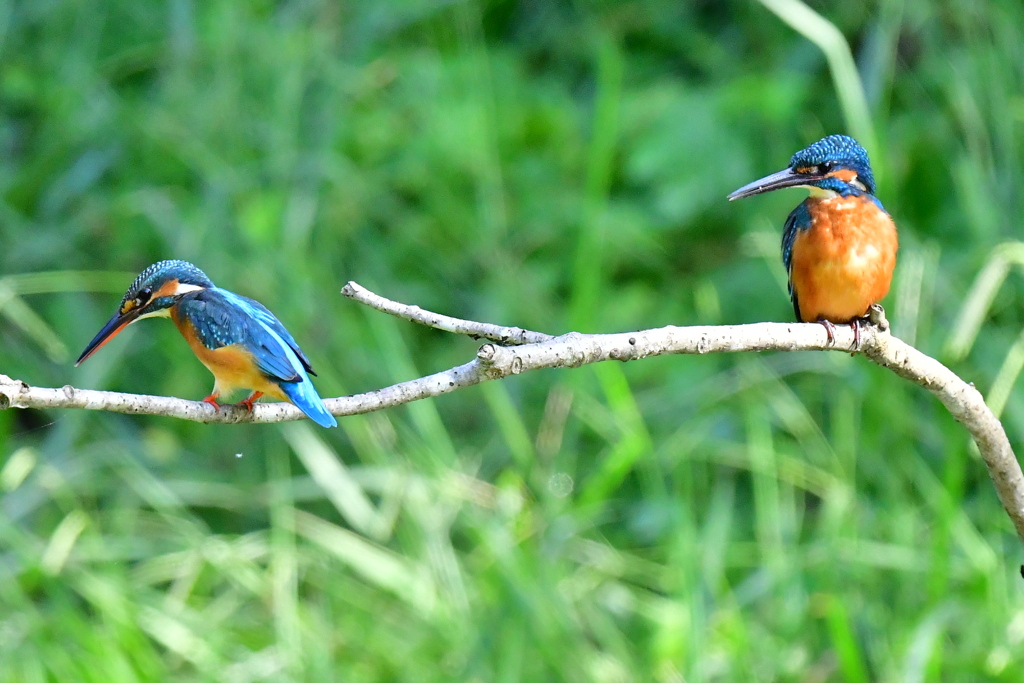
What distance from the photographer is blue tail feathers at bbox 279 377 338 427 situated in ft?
4.80

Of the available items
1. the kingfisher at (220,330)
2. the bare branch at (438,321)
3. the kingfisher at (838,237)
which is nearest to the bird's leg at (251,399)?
the kingfisher at (220,330)

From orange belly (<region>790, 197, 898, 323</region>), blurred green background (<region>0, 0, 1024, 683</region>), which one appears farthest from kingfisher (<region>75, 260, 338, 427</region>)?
blurred green background (<region>0, 0, 1024, 683</region>)

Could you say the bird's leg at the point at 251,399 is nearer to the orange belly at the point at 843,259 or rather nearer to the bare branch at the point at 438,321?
the bare branch at the point at 438,321

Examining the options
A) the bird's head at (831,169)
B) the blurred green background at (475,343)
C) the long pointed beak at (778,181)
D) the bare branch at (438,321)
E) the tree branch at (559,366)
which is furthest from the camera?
the blurred green background at (475,343)

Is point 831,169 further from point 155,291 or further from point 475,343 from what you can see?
point 475,343

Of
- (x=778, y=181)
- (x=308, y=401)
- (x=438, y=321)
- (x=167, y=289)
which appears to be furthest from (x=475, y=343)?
(x=438, y=321)

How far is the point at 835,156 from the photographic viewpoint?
2.20m

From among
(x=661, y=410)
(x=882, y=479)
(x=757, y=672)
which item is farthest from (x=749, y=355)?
(x=757, y=672)

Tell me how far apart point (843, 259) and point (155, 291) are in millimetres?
1255

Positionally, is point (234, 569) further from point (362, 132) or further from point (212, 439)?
point (362, 132)

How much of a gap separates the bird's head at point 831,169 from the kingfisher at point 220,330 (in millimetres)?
931

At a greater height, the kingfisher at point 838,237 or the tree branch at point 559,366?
the kingfisher at point 838,237

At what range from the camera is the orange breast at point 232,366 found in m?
1.64

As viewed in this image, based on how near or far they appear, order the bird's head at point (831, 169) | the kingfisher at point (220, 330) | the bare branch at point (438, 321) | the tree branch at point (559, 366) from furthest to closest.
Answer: the bird's head at point (831, 169), the kingfisher at point (220, 330), the bare branch at point (438, 321), the tree branch at point (559, 366)
